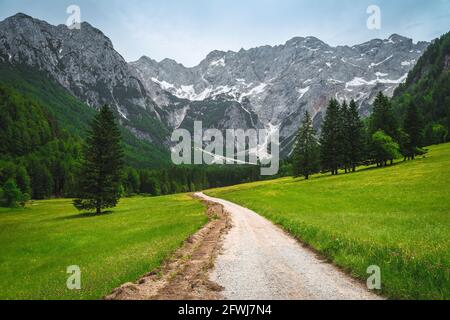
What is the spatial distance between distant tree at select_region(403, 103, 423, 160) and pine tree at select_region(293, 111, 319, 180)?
76.5 feet

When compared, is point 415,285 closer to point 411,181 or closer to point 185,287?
point 185,287

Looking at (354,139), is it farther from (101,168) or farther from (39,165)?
(39,165)

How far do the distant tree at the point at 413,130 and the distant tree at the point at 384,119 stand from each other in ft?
9.49

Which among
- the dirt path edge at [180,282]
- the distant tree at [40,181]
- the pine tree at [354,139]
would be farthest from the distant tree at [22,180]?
the dirt path edge at [180,282]

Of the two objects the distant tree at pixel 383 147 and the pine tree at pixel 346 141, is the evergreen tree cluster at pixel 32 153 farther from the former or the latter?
the distant tree at pixel 383 147

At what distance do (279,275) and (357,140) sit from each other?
8319 cm

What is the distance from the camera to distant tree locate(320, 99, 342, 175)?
8944cm

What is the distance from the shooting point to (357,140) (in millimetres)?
88688

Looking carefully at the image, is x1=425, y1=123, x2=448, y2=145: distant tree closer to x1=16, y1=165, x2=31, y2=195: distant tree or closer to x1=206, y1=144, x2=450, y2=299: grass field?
x1=206, y1=144, x2=450, y2=299: grass field

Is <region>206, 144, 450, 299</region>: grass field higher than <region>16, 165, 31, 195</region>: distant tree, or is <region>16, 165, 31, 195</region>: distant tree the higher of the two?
<region>16, 165, 31, 195</region>: distant tree

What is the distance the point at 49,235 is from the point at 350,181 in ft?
175

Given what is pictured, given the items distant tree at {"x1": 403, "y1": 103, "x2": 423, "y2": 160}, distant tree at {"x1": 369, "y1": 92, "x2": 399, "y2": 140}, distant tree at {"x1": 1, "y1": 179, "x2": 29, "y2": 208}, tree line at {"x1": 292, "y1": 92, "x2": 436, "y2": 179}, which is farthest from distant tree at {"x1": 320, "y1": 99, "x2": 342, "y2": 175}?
distant tree at {"x1": 1, "y1": 179, "x2": 29, "y2": 208}

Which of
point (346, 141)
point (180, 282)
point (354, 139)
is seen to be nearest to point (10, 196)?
point (180, 282)
